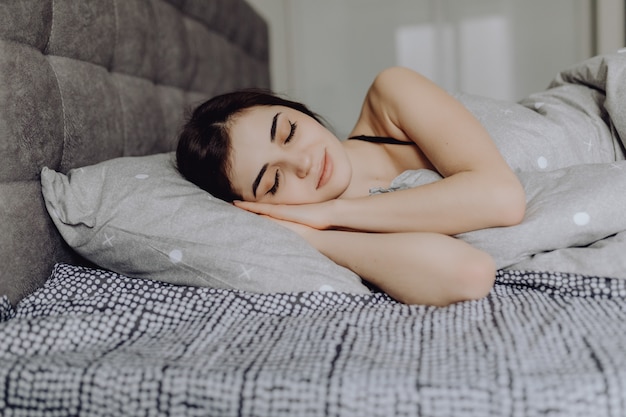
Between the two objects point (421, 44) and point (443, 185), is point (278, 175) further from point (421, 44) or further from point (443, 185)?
point (421, 44)

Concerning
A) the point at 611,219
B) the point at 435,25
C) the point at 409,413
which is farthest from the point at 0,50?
the point at 435,25

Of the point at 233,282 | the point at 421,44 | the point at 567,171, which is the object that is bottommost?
the point at 233,282

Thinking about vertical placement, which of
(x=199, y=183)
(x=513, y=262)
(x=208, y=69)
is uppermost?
(x=208, y=69)

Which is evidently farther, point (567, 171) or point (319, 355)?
point (567, 171)

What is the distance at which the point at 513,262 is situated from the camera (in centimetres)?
97

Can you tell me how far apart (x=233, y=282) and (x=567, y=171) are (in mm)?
637

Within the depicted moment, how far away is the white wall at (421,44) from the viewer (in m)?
3.28

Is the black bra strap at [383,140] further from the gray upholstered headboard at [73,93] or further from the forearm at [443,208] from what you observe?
the gray upholstered headboard at [73,93]

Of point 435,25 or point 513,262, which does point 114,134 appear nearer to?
point 513,262

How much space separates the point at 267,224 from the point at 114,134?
533 millimetres

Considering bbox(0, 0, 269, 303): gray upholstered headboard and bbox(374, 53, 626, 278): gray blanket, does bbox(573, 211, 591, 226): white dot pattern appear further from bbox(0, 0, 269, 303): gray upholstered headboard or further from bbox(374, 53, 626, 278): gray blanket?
bbox(0, 0, 269, 303): gray upholstered headboard

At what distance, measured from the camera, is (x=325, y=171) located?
1120 millimetres

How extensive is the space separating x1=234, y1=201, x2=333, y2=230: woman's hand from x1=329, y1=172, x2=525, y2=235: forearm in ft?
0.04

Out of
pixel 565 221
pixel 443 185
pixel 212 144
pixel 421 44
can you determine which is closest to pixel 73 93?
pixel 212 144
